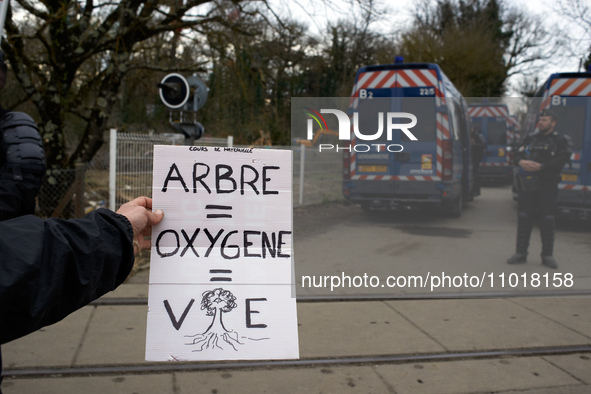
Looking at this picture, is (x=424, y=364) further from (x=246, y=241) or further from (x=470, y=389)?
(x=246, y=241)

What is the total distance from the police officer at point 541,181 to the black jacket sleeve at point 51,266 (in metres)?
6.24

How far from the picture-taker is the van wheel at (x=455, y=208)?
7512mm

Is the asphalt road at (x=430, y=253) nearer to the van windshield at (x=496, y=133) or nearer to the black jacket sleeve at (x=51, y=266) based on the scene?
the van windshield at (x=496, y=133)

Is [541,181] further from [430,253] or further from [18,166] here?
[18,166]

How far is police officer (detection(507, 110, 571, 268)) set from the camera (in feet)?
21.4

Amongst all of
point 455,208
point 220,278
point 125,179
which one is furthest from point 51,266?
point 125,179

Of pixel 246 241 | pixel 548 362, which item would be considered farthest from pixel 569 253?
pixel 246 241

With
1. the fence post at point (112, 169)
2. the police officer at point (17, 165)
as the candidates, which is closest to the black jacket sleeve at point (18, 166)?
the police officer at point (17, 165)

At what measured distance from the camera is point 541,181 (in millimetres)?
6625

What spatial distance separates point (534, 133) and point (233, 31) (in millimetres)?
5042

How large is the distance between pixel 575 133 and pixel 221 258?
606cm

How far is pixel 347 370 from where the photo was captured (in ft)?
12.1

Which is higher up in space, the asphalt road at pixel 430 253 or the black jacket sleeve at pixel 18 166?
the black jacket sleeve at pixel 18 166

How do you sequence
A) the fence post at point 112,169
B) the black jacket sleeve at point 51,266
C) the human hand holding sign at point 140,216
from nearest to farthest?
the black jacket sleeve at point 51,266
the human hand holding sign at point 140,216
the fence post at point 112,169
